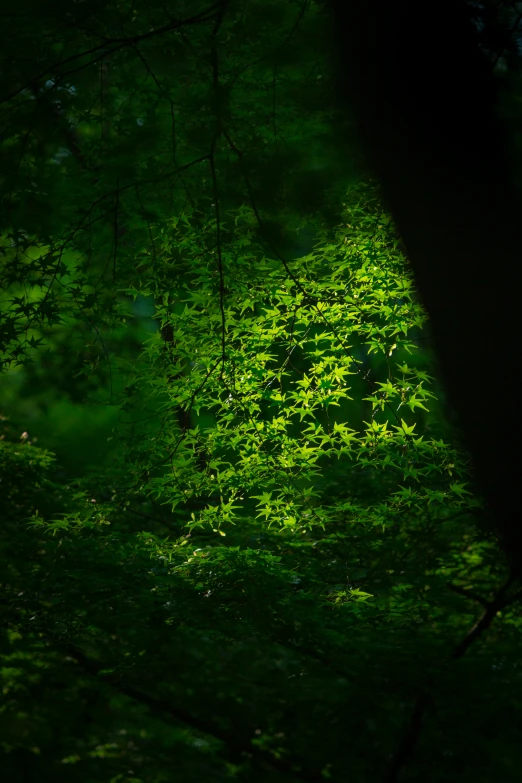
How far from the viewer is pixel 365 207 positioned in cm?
407

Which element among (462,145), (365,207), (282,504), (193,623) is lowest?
(193,623)

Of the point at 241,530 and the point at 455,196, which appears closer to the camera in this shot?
the point at 455,196

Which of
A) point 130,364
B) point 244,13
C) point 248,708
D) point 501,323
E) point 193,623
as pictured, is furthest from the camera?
point 130,364

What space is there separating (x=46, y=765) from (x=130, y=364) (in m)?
2.29

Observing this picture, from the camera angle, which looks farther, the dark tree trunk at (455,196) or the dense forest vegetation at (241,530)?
the dense forest vegetation at (241,530)

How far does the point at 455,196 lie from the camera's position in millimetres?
1245

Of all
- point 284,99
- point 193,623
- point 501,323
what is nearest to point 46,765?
point 193,623

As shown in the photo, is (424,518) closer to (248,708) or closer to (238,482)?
(238,482)

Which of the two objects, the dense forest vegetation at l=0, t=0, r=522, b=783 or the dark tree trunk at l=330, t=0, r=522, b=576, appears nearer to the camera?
the dark tree trunk at l=330, t=0, r=522, b=576

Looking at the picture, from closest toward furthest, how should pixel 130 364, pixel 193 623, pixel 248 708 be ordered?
pixel 193 623 < pixel 248 708 < pixel 130 364

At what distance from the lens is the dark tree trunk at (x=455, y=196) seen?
46.8 inches

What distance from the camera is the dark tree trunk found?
119cm

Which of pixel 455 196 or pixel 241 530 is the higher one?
pixel 455 196

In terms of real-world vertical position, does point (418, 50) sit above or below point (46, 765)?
above
